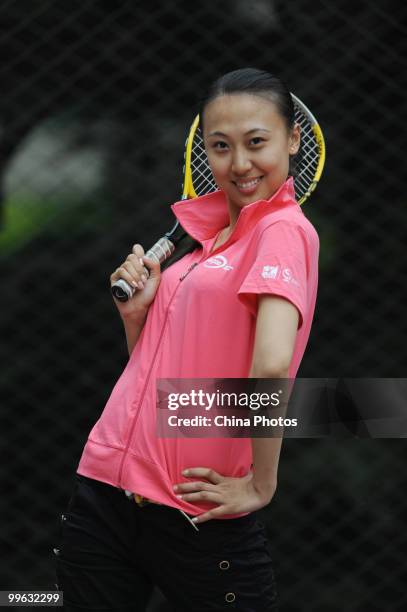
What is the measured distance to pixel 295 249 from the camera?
1.33 meters

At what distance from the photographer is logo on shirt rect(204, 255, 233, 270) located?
1.40m

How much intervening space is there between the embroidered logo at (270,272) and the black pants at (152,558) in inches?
14.3

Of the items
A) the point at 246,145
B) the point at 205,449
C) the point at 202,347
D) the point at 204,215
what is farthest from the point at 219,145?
the point at 205,449

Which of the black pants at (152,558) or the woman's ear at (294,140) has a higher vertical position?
the woman's ear at (294,140)

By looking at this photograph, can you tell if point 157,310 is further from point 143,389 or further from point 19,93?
point 19,93

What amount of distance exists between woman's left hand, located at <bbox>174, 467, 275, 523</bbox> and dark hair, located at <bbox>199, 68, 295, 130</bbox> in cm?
51

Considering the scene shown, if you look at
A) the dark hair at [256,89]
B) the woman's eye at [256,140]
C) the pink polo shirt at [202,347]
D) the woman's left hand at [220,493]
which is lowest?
the woman's left hand at [220,493]

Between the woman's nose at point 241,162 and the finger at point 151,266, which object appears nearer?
the woman's nose at point 241,162

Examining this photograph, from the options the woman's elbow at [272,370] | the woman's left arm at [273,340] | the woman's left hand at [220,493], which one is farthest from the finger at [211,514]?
the woman's elbow at [272,370]

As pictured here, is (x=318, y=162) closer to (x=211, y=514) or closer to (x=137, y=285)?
(x=137, y=285)

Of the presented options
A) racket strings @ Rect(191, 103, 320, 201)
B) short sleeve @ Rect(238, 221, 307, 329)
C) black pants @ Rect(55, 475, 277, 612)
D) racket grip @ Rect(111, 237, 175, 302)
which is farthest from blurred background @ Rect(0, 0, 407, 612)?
short sleeve @ Rect(238, 221, 307, 329)

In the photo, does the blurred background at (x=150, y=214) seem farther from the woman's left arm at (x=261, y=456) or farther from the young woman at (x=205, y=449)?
the woman's left arm at (x=261, y=456)

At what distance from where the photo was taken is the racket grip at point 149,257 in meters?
1.51

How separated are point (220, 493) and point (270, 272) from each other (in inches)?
12.6
